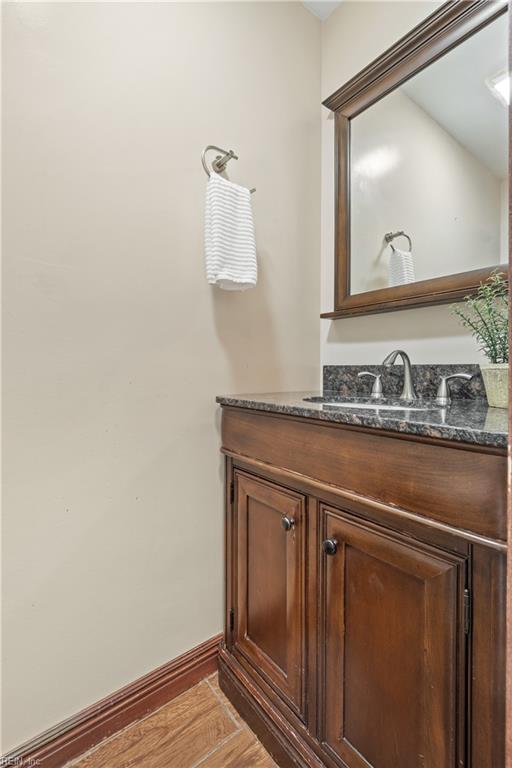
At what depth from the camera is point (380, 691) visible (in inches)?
28.3

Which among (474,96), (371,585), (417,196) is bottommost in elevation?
(371,585)

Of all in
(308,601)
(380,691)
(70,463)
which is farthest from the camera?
(70,463)

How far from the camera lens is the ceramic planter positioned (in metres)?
0.87

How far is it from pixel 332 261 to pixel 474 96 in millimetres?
650

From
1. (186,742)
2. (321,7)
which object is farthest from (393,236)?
(186,742)

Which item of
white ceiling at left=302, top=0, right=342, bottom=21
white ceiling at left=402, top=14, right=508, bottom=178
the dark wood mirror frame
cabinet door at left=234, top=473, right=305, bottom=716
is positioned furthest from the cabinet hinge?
white ceiling at left=302, top=0, right=342, bottom=21

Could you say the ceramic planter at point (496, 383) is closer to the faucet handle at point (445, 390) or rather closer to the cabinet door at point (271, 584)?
the faucet handle at point (445, 390)

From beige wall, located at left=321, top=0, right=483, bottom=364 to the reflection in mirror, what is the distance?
0.13 m

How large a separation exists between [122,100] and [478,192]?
1.07 m

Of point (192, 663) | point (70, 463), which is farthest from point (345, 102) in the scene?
point (192, 663)

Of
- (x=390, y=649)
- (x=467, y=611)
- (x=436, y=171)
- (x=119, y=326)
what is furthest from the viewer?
(x=436, y=171)

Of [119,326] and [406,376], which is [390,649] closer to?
[406,376]

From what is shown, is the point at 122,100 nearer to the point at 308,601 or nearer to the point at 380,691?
the point at 308,601

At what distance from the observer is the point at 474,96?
109 cm
